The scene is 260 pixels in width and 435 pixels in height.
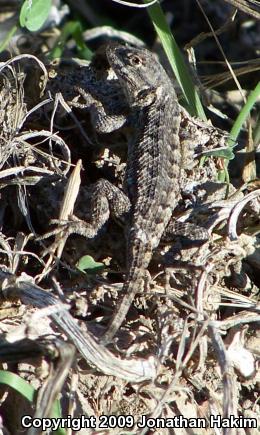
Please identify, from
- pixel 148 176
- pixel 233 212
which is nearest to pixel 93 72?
pixel 148 176

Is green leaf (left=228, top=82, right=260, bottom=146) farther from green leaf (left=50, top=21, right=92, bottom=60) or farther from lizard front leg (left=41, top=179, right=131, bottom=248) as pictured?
green leaf (left=50, top=21, right=92, bottom=60)

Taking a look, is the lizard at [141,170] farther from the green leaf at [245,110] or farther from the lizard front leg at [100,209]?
the green leaf at [245,110]

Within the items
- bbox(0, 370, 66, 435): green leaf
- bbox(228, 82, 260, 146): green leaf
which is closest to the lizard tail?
bbox(0, 370, 66, 435): green leaf

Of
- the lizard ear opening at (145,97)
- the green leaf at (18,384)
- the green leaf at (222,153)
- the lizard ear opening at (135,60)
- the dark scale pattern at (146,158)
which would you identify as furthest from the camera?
the lizard ear opening at (135,60)

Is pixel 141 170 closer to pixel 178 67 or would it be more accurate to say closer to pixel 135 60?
pixel 178 67

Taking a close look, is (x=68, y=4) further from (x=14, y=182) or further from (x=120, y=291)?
(x=120, y=291)

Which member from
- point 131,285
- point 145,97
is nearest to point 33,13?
point 145,97

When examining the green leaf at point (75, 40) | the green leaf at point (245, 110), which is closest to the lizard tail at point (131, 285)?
the green leaf at point (245, 110)
